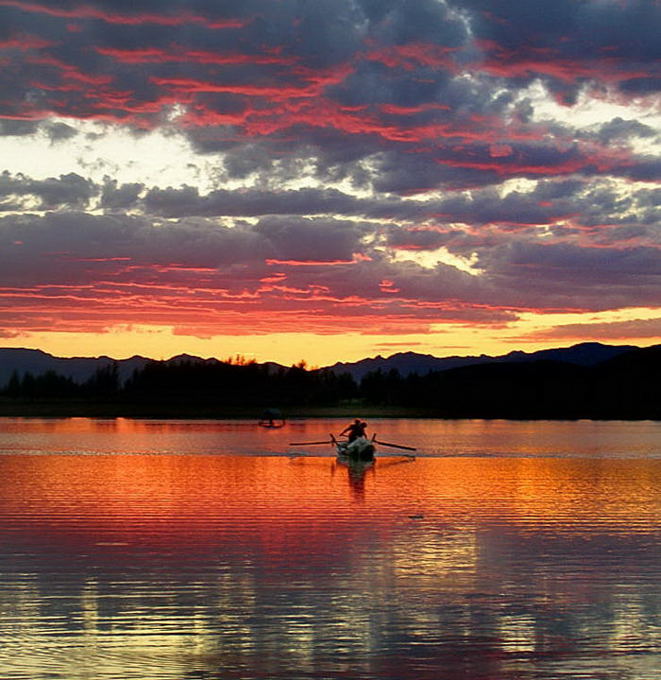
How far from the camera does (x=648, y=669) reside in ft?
56.1

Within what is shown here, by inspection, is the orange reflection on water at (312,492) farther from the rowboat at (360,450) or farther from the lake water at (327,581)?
the rowboat at (360,450)

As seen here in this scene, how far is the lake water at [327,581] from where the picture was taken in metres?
17.7

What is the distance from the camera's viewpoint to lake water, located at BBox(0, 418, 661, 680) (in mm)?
17688

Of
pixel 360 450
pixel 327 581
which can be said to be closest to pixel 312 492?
pixel 360 450

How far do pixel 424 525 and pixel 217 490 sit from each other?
1601cm

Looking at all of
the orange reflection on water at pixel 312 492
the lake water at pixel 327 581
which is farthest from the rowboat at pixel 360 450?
the lake water at pixel 327 581

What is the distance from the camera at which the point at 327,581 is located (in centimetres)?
2486

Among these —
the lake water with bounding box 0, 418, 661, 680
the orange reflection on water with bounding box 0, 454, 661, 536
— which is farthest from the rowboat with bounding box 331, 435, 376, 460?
the lake water with bounding box 0, 418, 661, 680

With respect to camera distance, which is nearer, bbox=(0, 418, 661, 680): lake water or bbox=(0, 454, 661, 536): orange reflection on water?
bbox=(0, 418, 661, 680): lake water

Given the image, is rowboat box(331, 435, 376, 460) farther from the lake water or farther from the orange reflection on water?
the lake water

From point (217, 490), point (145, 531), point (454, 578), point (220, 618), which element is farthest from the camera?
point (217, 490)

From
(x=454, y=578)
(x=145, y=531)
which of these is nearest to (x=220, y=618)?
(x=454, y=578)

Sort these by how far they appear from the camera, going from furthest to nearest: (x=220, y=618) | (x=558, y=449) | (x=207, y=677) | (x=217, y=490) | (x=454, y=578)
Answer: (x=558, y=449)
(x=217, y=490)
(x=454, y=578)
(x=220, y=618)
(x=207, y=677)

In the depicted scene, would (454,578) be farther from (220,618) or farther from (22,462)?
(22,462)
